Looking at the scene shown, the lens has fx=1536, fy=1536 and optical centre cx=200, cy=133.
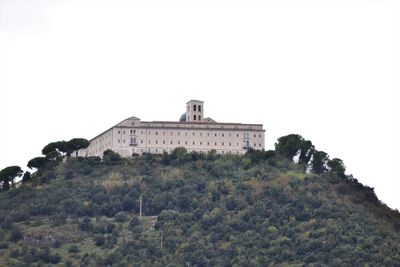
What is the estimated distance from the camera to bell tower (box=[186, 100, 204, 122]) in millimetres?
132375

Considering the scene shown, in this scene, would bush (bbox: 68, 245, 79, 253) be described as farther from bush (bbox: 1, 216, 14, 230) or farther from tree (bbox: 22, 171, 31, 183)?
tree (bbox: 22, 171, 31, 183)

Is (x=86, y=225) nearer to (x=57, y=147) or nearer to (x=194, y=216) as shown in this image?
(x=194, y=216)

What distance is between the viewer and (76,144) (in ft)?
437

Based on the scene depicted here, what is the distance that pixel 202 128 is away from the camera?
128625 mm

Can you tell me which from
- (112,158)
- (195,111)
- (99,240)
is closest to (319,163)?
(195,111)

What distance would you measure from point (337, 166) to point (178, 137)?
13547 millimetres

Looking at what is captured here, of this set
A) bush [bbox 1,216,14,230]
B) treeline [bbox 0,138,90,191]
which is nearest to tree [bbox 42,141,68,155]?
treeline [bbox 0,138,90,191]

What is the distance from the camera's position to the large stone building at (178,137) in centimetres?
12794

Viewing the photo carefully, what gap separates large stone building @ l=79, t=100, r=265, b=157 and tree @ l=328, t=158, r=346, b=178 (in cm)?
627

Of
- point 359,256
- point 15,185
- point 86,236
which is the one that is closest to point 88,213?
point 86,236

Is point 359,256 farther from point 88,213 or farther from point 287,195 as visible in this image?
point 88,213

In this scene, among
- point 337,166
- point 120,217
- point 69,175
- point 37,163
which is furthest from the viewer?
point 37,163

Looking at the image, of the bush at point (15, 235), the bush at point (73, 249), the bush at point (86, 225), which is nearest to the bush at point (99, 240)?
the bush at point (73, 249)

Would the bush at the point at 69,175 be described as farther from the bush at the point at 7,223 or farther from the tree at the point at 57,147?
the bush at the point at 7,223
